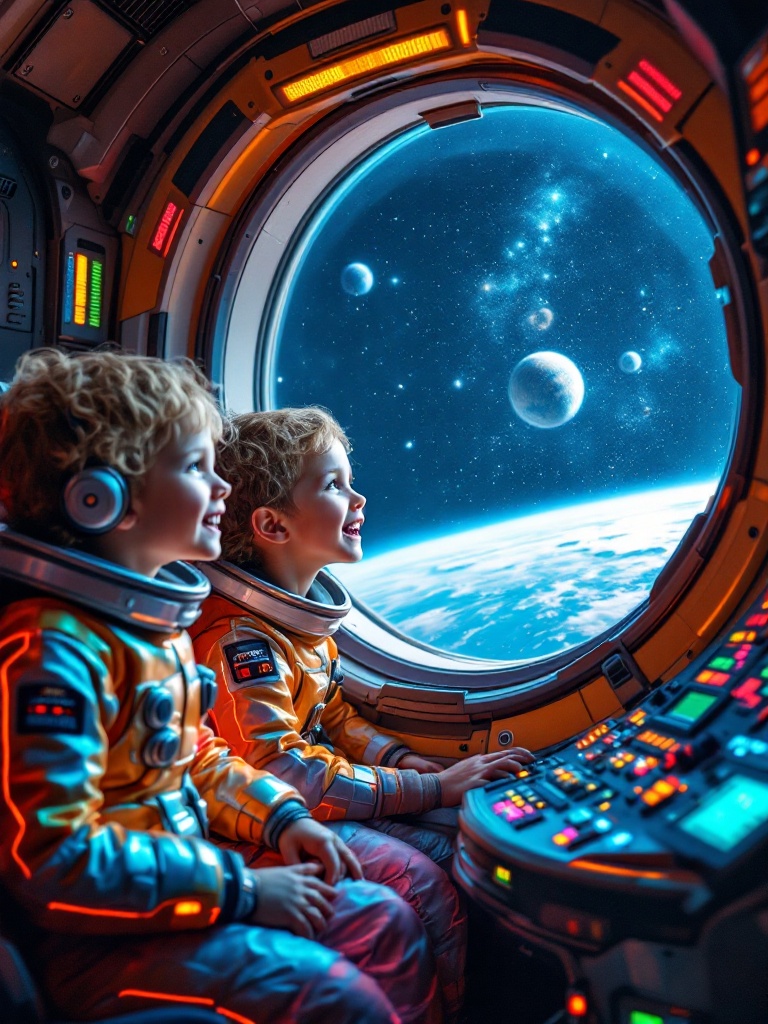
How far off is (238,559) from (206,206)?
1249 millimetres

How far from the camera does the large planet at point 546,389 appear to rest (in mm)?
4809

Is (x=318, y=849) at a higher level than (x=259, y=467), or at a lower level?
lower

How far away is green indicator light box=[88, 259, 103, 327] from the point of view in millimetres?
2301

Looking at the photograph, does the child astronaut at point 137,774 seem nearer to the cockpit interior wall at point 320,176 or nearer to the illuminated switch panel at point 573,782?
the illuminated switch panel at point 573,782

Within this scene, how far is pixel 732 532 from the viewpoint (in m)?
1.47

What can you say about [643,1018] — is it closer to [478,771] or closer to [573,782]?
[573,782]

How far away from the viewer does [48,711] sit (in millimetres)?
916

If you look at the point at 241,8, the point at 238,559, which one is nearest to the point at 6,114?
the point at 241,8

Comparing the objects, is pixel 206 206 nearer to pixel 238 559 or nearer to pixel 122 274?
pixel 122 274

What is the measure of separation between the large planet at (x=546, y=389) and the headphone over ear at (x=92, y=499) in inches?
153

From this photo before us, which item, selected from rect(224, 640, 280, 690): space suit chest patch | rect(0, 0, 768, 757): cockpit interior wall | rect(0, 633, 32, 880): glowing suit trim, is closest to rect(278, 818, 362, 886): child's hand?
rect(224, 640, 280, 690): space suit chest patch

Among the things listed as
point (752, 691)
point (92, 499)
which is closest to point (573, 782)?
point (752, 691)

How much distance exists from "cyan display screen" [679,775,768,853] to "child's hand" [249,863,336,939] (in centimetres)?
55

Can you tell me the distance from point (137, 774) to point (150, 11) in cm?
208
